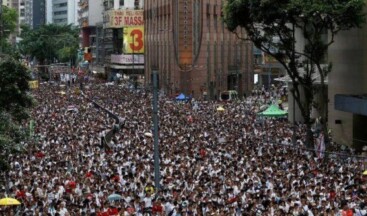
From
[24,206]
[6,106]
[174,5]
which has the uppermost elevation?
[174,5]

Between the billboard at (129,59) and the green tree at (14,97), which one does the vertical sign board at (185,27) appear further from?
the green tree at (14,97)

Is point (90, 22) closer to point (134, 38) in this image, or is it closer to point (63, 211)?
point (134, 38)

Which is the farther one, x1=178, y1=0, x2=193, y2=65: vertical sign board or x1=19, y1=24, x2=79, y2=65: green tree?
x1=19, y1=24, x2=79, y2=65: green tree

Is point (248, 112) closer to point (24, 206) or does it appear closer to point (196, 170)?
point (196, 170)

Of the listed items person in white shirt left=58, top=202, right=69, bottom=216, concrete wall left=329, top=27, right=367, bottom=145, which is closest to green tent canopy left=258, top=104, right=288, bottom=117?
concrete wall left=329, top=27, right=367, bottom=145

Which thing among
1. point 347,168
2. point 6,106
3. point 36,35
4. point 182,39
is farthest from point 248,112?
point 36,35

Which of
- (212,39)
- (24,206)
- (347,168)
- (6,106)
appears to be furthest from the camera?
(212,39)

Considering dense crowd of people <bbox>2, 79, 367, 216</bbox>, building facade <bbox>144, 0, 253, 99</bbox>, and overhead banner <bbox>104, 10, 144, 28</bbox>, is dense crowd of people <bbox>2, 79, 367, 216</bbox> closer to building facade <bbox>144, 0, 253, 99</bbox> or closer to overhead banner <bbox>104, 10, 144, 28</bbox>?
building facade <bbox>144, 0, 253, 99</bbox>
